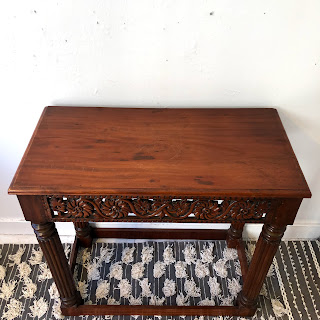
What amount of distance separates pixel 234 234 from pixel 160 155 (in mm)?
765

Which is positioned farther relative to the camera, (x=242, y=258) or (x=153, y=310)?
(x=242, y=258)

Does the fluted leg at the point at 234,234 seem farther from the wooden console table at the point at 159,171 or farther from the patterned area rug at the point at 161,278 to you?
the wooden console table at the point at 159,171

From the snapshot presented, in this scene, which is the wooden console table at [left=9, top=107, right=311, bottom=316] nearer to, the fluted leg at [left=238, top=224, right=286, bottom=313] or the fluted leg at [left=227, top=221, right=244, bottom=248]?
the fluted leg at [left=238, top=224, right=286, bottom=313]

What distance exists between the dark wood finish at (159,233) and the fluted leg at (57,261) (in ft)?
1.12

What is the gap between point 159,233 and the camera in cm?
172

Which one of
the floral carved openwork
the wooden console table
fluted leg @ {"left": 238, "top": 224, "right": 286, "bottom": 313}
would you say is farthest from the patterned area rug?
the floral carved openwork

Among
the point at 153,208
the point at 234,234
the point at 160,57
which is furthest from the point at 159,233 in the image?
the point at 160,57

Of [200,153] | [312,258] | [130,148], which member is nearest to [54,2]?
[130,148]

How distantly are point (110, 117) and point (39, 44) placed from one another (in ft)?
1.07

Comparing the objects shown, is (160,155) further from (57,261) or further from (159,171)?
(57,261)

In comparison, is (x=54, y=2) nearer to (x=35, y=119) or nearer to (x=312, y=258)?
(x=35, y=119)

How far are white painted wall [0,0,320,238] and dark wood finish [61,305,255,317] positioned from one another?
737 mm

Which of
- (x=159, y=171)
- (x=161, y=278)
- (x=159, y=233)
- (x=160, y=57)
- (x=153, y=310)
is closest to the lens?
(x=159, y=171)

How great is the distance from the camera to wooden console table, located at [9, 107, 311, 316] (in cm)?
100
